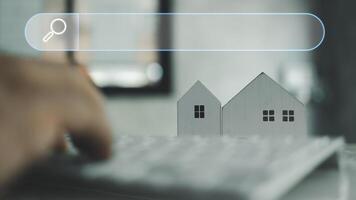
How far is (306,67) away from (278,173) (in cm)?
32

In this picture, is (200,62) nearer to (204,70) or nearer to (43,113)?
(204,70)

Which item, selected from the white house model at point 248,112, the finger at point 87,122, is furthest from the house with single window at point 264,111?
the finger at point 87,122

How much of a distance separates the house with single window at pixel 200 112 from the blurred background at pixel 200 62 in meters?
0.04

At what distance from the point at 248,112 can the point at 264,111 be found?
0.01 m

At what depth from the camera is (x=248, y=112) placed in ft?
1.03

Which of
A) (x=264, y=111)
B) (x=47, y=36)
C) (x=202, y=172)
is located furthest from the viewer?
(x=47, y=36)

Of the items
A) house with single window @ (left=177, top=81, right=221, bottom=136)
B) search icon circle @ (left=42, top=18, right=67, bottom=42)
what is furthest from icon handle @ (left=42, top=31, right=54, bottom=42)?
house with single window @ (left=177, top=81, right=221, bottom=136)

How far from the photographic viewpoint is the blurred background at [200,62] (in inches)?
16.0

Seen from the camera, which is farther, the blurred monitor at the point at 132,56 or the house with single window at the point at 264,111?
the blurred monitor at the point at 132,56

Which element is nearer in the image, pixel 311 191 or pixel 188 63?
pixel 311 191

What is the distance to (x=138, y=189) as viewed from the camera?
0.17m

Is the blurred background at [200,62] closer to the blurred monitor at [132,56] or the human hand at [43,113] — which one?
the blurred monitor at [132,56]

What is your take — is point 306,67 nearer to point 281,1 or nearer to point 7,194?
point 281,1
